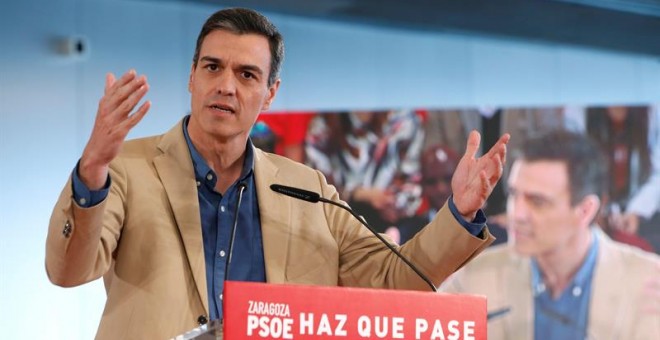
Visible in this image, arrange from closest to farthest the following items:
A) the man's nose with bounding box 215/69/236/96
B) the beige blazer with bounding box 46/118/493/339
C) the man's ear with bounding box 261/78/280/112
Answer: the beige blazer with bounding box 46/118/493/339 < the man's nose with bounding box 215/69/236/96 < the man's ear with bounding box 261/78/280/112

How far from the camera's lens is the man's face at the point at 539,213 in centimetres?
532

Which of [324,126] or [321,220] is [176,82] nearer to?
[324,126]

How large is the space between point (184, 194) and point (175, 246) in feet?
0.42

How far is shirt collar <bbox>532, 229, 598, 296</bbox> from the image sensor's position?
529cm

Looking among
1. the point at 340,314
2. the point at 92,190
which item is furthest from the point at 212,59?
the point at 340,314

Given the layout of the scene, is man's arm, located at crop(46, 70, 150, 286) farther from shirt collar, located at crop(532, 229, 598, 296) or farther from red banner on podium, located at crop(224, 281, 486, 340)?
shirt collar, located at crop(532, 229, 598, 296)

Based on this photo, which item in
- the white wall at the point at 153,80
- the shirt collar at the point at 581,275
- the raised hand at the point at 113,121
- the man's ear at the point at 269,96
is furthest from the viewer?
the shirt collar at the point at 581,275

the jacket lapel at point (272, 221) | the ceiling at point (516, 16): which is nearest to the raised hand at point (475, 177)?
the jacket lapel at point (272, 221)

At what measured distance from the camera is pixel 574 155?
17.8 feet

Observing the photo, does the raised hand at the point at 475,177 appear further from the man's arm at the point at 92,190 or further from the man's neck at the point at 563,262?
the man's neck at the point at 563,262

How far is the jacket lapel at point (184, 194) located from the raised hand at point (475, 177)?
576 millimetres

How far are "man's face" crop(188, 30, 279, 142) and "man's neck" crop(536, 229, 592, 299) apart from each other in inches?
127

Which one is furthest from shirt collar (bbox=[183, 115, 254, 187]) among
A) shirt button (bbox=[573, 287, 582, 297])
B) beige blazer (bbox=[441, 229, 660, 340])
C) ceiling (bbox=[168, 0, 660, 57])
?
ceiling (bbox=[168, 0, 660, 57])

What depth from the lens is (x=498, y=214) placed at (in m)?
5.35
